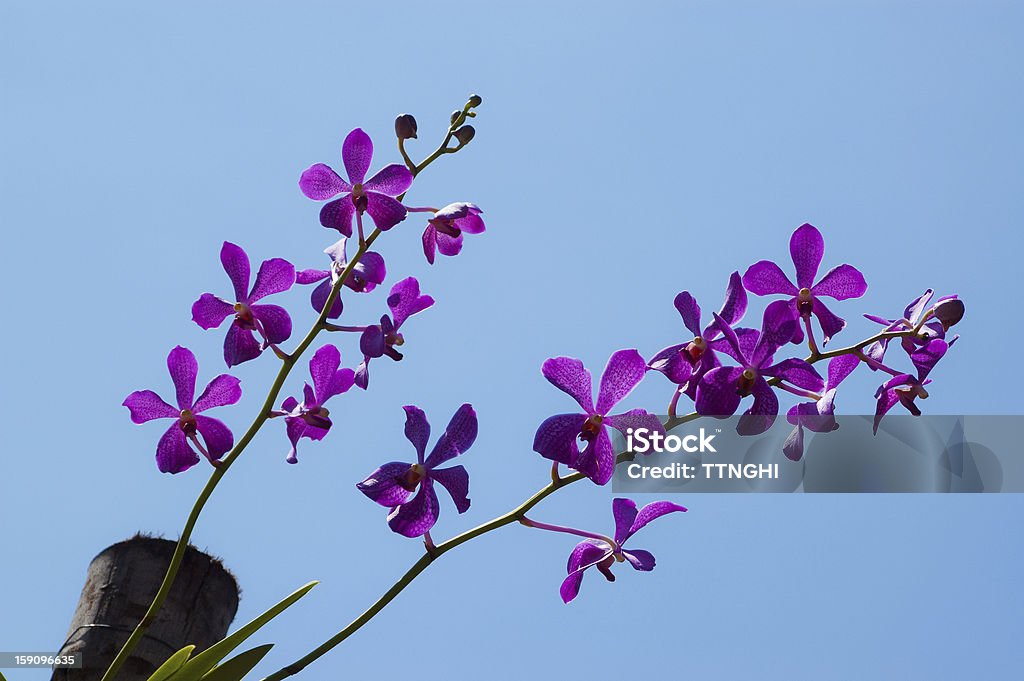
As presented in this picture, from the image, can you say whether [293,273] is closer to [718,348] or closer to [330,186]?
[330,186]

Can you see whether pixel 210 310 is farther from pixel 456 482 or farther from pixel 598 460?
pixel 598 460

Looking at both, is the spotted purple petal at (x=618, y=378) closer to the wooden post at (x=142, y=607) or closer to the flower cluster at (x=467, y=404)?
the flower cluster at (x=467, y=404)

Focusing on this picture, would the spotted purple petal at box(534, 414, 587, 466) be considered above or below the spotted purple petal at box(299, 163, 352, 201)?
below

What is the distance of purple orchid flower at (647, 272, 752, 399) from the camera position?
1.41 m

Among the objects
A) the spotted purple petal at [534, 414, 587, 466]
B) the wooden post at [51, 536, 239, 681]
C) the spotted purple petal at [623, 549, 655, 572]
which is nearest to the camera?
the spotted purple petal at [534, 414, 587, 466]

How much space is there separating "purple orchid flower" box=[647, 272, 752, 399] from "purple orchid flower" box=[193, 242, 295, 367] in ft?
1.84

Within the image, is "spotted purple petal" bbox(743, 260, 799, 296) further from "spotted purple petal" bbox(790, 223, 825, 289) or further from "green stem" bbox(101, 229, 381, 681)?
"green stem" bbox(101, 229, 381, 681)

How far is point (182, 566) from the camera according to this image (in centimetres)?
178

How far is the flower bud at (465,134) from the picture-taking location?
5.09ft

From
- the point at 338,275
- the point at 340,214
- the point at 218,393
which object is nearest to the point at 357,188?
the point at 340,214

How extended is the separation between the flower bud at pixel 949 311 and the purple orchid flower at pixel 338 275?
80 cm

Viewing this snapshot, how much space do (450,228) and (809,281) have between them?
55cm

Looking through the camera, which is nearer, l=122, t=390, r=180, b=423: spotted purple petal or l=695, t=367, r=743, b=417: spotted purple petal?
l=695, t=367, r=743, b=417: spotted purple petal

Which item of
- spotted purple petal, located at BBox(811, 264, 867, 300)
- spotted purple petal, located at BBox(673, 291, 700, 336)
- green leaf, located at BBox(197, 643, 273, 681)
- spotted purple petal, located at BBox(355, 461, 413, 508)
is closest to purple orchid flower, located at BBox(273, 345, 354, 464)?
spotted purple petal, located at BBox(355, 461, 413, 508)
